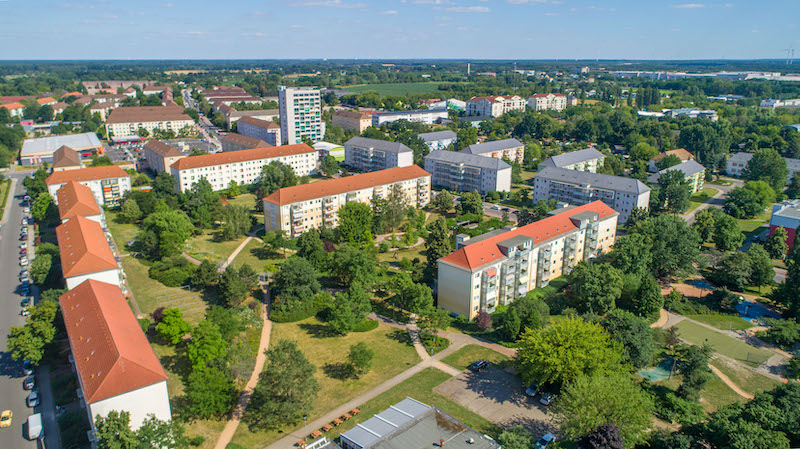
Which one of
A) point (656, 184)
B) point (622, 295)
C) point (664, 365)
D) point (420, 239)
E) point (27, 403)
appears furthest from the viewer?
point (656, 184)

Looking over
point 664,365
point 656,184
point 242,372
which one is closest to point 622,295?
point 664,365

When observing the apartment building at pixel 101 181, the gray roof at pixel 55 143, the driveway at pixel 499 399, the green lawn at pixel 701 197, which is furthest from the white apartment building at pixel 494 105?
the driveway at pixel 499 399

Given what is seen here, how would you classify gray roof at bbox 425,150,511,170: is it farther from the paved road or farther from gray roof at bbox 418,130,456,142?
the paved road

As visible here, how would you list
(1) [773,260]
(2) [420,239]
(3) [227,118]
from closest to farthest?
1. (1) [773,260]
2. (2) [420,239]
3. (3) [227,118]

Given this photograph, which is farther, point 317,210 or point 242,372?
point 317,210

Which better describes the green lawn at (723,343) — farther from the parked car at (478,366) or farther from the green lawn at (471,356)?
the parked car at (478,366)

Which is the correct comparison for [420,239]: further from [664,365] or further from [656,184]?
[656,184]

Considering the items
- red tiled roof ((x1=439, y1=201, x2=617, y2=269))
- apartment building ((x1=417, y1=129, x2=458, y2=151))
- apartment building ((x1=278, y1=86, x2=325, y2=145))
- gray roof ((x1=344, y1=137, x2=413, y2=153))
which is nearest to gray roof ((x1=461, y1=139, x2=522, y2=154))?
gray roof ((x1=344, y1=137, x2=413, y2=153))
